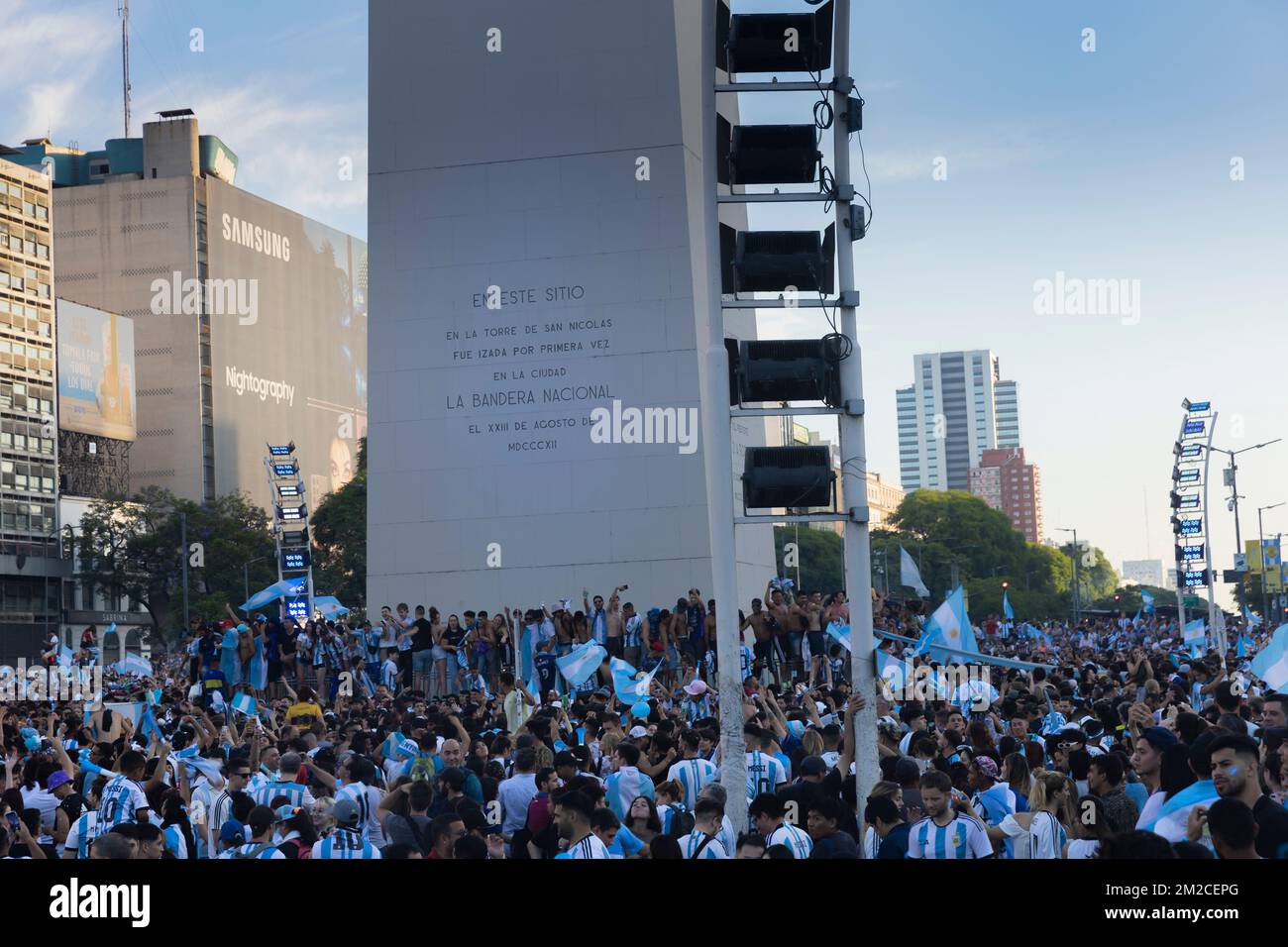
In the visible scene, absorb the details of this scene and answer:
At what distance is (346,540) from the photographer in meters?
89.9

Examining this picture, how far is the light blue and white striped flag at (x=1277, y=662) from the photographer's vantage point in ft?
45.2

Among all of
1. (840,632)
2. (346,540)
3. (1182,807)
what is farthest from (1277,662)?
(346,540)

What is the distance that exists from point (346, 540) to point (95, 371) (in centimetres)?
3188

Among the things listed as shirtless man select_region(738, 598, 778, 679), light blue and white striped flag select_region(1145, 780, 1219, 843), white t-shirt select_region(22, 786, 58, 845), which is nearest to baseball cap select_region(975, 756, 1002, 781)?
light blue and white striped flag select_region(1145, 780, 1219, 843)

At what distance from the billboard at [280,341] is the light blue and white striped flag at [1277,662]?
117772mm

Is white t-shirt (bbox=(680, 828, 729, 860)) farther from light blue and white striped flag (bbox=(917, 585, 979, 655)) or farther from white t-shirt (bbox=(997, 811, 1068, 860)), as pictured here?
light blue and white striped flag (bbox=(917, 585, 979, 655))

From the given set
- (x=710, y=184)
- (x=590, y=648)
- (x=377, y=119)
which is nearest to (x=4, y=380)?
(x=377, y=119)

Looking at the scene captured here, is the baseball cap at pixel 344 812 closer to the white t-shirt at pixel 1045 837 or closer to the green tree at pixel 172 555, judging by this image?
the white t-shirt at pixel 1045 837

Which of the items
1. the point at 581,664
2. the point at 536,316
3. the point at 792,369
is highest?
the point at 536,316

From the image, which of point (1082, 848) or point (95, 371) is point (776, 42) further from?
point (95, 371)

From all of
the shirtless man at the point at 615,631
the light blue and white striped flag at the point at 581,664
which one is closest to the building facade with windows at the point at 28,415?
the shirtless man at the point at 615,631

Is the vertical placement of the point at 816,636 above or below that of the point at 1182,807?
above

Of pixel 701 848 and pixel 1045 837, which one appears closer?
pixel 701 848
